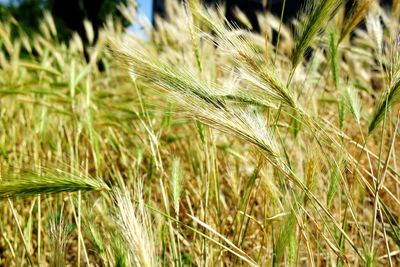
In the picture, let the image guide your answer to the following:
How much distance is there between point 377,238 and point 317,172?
63cm

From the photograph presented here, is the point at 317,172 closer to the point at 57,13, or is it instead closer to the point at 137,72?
the point at 137,72

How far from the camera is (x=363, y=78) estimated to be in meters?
2.17

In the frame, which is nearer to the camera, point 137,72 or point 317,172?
point 137,72

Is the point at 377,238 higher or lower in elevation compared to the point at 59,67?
lower

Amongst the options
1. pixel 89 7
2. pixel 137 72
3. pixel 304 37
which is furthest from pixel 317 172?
pixel 89 7

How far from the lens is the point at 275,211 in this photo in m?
0.83

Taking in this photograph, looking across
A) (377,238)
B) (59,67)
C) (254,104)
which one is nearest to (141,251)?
(254,104)

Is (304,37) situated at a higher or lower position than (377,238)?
higher

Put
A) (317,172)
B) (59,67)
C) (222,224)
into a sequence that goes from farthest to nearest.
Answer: (59,67) < (222,224) < (317,172)

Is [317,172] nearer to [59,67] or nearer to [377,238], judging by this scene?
[377,238]

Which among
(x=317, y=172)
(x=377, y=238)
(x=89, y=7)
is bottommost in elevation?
(x=377, y=238)

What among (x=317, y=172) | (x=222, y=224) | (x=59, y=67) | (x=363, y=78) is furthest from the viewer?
(x=363, y=78)

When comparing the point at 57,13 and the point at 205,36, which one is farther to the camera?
the point at 57,13

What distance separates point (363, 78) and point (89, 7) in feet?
21.4
